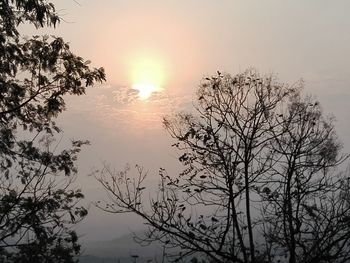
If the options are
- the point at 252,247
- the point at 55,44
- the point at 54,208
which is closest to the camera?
the point at 252,247

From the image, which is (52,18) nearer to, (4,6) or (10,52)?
(4,6)

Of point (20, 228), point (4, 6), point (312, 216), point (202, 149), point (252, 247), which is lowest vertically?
point (252, 247)

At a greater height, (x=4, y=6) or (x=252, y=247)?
(x=4, y=6)

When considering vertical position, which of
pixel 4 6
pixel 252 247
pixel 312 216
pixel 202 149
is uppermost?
pixel 4 6

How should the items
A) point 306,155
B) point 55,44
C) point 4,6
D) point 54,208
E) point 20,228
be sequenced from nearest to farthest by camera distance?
1. point 4,6
2. point 55,44
3. point 306,155
4. point 20,228
5. point 54,208

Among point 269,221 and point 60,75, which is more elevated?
point 60,75

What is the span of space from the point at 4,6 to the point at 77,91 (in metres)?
3.63

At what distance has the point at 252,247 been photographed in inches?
492

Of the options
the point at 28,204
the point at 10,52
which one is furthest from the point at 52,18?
the point at 28,204

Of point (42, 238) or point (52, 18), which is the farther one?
point (42, 238)

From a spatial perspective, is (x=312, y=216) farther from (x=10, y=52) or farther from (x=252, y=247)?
(x=10, y=52)

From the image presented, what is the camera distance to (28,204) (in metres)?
16.2

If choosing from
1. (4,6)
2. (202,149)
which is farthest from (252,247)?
(4,6)

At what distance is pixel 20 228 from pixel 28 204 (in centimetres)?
82
